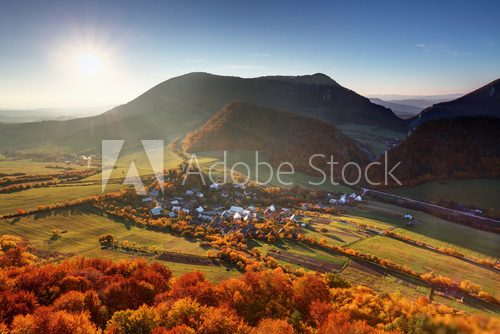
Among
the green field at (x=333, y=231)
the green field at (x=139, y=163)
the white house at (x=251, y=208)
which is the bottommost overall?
the green field at (x=333, y=231)

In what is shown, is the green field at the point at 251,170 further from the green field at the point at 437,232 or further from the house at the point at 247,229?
the house at the point at 247,229

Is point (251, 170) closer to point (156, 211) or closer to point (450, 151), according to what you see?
point (156, 211)

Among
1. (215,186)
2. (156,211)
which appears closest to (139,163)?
(215,186)

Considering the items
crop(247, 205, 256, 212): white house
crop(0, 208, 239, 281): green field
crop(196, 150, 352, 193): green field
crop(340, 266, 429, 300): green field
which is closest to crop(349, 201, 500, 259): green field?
crop(340, 266, 429, 300): green field

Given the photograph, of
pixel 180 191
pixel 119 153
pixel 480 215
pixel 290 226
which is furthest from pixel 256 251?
pixel 119 153

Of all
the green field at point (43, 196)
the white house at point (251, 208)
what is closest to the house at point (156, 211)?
the green field at point (43, 196)

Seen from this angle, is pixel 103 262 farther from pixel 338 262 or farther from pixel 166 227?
pixel 338 262

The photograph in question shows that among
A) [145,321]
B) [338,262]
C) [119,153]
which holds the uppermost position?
[119,153]
